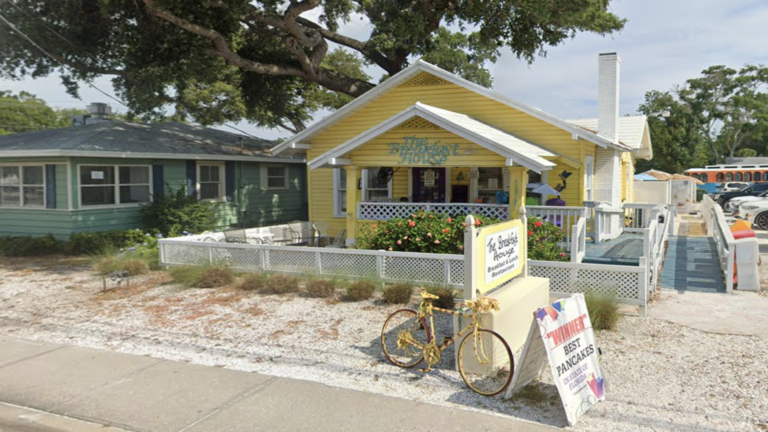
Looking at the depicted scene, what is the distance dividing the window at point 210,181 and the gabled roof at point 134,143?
60 cm

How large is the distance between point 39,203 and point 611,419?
653 inches

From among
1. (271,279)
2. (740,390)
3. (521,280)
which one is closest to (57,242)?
(271,279)

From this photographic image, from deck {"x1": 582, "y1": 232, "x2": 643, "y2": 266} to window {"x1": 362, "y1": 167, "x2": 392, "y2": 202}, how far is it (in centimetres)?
655

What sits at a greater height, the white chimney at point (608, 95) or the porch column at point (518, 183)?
the white chimney at point (608, 95)

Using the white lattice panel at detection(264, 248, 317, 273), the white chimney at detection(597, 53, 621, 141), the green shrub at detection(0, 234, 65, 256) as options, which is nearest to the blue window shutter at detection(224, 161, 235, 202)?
the green shrub at detection(0, 234, 65, 256)

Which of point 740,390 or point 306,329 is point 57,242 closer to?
point 306,329

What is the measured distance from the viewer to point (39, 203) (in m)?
16.4

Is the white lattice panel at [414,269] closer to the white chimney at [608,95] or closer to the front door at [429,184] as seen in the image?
the front door at [429,184]

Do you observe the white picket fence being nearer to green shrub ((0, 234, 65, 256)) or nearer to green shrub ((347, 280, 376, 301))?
green shrub ((347, 280, 376, 301))

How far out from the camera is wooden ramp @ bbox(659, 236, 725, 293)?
10.9m

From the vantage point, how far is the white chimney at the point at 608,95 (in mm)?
16984

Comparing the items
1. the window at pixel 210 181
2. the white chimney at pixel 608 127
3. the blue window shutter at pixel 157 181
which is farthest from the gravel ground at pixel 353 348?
the white chimney at pixel 608 127

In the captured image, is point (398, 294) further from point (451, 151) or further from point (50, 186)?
point (50, 186)

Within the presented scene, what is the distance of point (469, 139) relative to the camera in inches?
504
